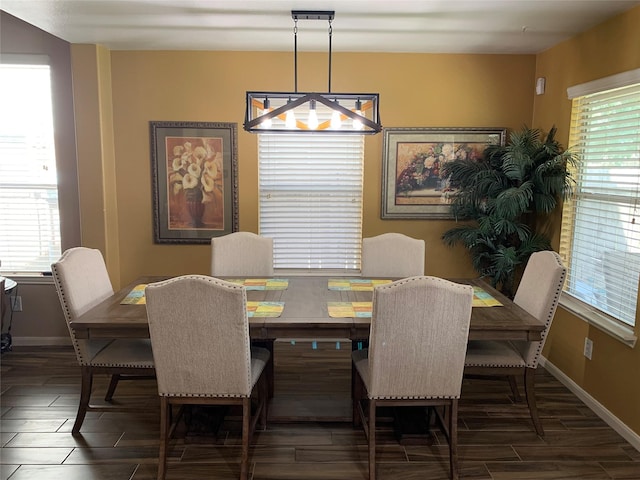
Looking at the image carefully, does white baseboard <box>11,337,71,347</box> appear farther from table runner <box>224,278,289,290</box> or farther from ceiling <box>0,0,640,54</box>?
ceiling <box>0,0,640,54</box>

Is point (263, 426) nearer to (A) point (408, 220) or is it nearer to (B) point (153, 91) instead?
(A) point (408, 220)

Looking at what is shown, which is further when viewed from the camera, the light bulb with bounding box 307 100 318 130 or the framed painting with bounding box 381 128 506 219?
the framed painting with bounding box 381 128 506 219

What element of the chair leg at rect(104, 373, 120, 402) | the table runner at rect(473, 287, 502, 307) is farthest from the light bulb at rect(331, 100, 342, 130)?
the chair leg at rect(104, 373, 120, 402)

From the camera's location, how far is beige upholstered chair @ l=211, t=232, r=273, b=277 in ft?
11.6

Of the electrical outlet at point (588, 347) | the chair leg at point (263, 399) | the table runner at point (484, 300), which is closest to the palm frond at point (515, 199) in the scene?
the table runner at point (484, 300)

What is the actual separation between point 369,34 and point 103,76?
212 centimetres

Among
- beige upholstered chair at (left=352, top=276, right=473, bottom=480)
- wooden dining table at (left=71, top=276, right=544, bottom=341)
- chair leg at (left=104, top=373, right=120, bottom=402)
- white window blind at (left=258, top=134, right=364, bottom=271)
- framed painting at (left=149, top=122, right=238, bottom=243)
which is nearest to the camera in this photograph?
beige upholstered chair at (left=352, top=276, right=473, bottom=480)

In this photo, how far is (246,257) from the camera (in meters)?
3.55

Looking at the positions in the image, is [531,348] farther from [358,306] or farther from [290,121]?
[290,121]

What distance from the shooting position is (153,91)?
397cm

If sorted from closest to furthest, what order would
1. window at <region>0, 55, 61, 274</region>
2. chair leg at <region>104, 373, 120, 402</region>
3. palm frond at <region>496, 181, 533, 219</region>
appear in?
chair leg at <region>104, 373, 120, 402</region>, palm frond at <region>496, 181, 533, 219</region>, window at <region>0, 55, 61, 274</region>

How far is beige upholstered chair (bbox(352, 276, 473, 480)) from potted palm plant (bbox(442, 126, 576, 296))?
1567mm

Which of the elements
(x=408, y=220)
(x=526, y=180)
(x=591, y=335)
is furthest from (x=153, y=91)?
(x=591, y=335)

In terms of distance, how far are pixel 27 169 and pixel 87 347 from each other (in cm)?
205
